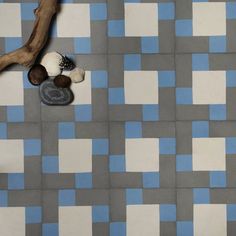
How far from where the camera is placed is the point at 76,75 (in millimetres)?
1308

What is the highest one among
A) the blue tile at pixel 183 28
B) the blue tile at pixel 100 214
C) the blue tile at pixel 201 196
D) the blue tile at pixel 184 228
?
the blue tile at pixel 183 28

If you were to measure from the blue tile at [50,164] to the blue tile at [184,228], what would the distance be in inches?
17.9

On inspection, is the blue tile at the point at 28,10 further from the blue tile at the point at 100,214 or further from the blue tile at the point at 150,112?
the blue tile at the point at 100,214

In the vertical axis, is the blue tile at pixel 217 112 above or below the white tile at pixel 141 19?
below

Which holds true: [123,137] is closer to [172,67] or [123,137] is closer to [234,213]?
[172,67]

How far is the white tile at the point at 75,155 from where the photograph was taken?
1.35 m

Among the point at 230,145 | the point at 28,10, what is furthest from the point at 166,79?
the point at 28,10

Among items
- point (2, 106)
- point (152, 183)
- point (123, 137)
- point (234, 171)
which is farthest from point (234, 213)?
point (2, 106)

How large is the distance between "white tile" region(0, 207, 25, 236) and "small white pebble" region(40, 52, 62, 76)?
0.47m

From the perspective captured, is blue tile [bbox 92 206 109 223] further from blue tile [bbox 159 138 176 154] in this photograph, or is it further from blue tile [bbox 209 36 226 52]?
blue tile [bbox 209 36 226 52]

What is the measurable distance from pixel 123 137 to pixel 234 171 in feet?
1.29

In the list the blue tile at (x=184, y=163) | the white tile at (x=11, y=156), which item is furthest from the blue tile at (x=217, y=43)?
the white tile at (x=11, y=156)

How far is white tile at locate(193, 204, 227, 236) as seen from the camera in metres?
1.35

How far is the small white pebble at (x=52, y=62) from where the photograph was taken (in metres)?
1.29
